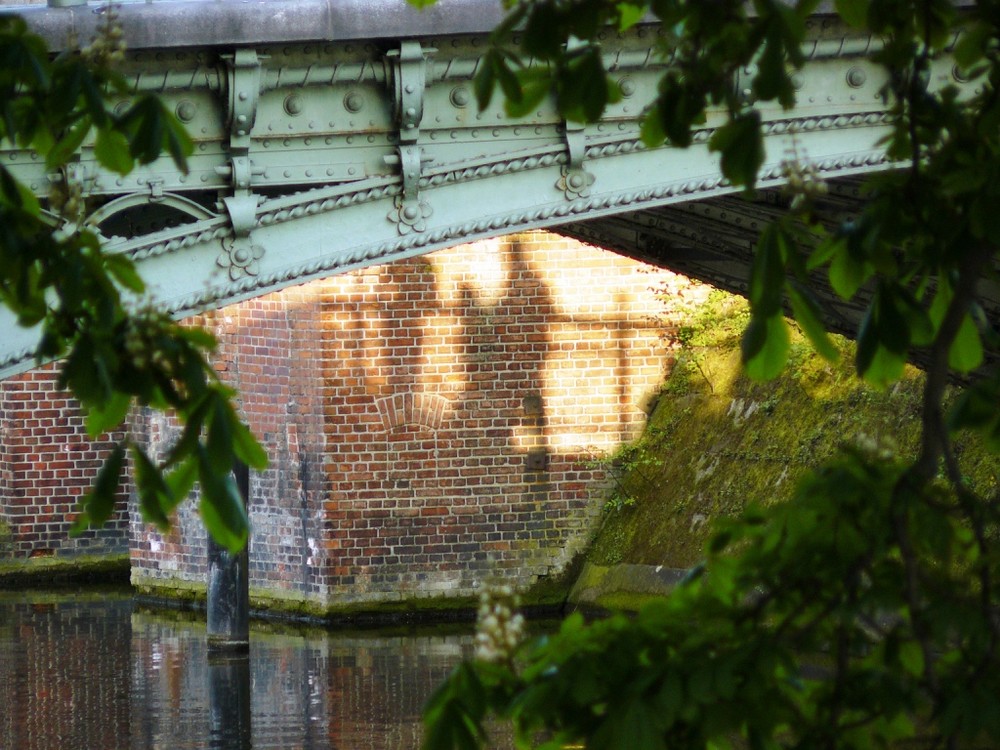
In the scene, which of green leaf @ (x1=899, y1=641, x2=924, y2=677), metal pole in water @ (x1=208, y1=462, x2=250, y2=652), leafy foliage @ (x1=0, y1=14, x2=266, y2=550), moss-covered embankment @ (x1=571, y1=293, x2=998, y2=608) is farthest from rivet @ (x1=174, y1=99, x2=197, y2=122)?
metal pole in water @ (x1=208, y1=462, x2=250, y2=652)

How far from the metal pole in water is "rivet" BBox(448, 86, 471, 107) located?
334 inches

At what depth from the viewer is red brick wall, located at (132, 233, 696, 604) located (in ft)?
49.9

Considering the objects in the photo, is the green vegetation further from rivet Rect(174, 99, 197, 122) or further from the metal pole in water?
rivet Rect(174, 99, 197, 122)

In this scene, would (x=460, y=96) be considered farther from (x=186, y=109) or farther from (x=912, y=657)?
(x=912, y=657)

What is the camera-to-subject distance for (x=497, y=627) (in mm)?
2195

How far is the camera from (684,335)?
16.0 meters

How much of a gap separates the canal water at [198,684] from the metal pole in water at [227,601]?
0.20 m

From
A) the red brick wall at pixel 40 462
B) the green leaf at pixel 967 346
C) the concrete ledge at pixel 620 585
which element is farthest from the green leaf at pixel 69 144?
the red brick wall at pixel 40 462

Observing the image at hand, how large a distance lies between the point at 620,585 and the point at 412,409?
2.50 m

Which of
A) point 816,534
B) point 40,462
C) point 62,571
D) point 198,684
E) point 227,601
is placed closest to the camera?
point 816,534

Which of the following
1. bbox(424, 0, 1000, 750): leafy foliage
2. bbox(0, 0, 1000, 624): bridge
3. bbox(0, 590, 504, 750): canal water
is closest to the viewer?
bbox(424, 0, 1000, 750): leafy foliage

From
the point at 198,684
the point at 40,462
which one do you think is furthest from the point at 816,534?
the point at 40,462

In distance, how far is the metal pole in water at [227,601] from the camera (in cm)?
1430

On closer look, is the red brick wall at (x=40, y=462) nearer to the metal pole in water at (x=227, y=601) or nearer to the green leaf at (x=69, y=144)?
the metal pole in water at (x=227, y=601)
